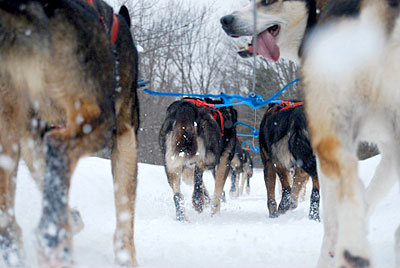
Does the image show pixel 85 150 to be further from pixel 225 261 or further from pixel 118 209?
pixel 225 261

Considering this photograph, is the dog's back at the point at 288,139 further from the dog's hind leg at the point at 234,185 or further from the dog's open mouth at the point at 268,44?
the dog's hind leg at the point at 234,185

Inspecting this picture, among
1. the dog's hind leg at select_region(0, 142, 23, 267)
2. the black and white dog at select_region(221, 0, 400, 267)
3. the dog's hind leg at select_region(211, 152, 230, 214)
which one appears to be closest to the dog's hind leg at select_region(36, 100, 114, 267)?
the dog's hind leg at select_region(0, 142, 23, 267)

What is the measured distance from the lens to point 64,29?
6.87ft

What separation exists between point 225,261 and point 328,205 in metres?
1.02

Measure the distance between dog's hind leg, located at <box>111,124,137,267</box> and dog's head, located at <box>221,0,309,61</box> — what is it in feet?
3.41

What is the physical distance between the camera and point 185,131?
663 centimetres

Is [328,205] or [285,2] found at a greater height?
[285,2]

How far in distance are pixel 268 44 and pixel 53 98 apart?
5.73 feet

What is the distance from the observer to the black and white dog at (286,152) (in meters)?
6.08

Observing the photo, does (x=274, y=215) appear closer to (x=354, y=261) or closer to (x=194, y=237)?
(x=194, y=237)

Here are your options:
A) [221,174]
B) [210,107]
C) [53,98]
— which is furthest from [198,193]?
[53,98]

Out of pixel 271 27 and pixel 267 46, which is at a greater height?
pixel 271 27

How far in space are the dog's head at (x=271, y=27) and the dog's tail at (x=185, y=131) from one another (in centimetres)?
329

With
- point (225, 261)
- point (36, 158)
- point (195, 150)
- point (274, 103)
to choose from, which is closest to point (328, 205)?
point (225, 261)
